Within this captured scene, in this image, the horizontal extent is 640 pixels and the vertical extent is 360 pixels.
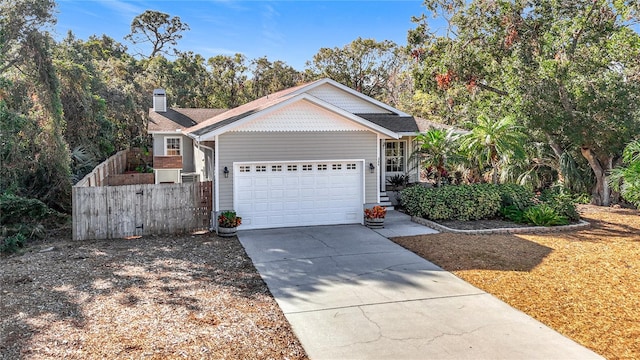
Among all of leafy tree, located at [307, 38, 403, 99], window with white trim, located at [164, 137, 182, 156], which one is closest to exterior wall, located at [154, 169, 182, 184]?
window with white trim, located at [164, 137, 182, 156]

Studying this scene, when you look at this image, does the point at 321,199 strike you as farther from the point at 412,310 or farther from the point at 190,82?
the point at 190,82

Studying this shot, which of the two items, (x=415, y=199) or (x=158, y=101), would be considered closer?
(x=415, y=199)

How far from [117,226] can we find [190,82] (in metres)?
29.0

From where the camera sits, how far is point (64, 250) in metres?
9.96

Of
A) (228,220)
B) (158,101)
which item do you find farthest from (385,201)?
(158,101)

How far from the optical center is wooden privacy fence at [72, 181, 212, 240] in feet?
35.9

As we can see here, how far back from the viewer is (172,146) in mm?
22109

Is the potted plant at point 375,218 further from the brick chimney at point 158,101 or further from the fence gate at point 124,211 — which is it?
the brick chimney at point 158,101

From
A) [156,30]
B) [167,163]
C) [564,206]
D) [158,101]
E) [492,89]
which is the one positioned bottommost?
[564,206]

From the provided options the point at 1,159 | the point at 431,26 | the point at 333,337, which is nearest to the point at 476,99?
the point at 431,26

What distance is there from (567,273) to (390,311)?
4273 mm

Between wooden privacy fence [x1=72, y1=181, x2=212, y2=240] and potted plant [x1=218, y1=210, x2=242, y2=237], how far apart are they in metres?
0.80

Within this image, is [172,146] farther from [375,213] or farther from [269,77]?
[269,77]

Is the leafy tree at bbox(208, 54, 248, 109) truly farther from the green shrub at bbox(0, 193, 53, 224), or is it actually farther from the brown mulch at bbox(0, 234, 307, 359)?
the brown mulch at bbox(0, 234, 307, 359)
